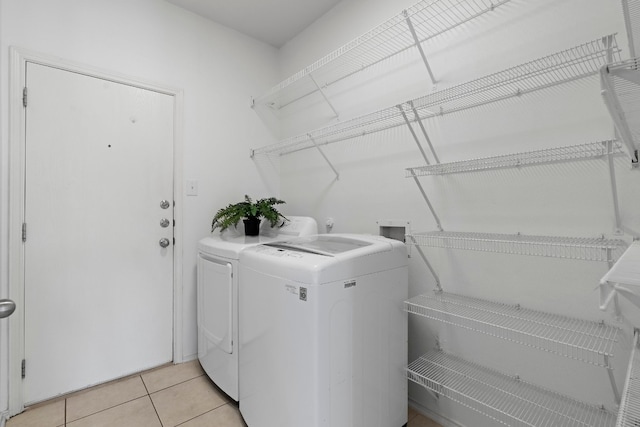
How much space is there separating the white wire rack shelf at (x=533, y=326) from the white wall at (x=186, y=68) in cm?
168

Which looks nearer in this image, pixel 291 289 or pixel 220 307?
pixel 291 289

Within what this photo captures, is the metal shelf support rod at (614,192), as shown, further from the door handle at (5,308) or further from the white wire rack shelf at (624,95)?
the door handle at (5,308)

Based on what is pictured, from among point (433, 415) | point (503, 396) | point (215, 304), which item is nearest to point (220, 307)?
point (215, 304)

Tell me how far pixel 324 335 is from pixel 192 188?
161 centimetres

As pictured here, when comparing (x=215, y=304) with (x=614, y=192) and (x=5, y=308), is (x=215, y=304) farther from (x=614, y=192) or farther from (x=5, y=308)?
(x=614, y=192)

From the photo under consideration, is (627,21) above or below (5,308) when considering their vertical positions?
above

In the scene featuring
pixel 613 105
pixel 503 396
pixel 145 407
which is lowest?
pixel 145 407

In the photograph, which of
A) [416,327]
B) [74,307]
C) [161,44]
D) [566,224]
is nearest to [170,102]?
[161,44]

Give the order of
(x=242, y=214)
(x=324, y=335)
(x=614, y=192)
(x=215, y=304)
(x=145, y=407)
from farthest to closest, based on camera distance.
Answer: (x=242, y=214), (x=215, y=304), (x=145, y=407), (x=324, y=335), (x=614, y=192)

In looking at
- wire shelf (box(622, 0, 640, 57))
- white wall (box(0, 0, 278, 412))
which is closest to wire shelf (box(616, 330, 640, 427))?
wire shelf (box(622, 0, 640, 57))

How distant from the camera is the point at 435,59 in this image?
1628mm

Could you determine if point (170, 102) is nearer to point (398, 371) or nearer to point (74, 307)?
point (74, 307)

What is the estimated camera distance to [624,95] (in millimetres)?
723

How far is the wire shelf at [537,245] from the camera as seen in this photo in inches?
40.7
